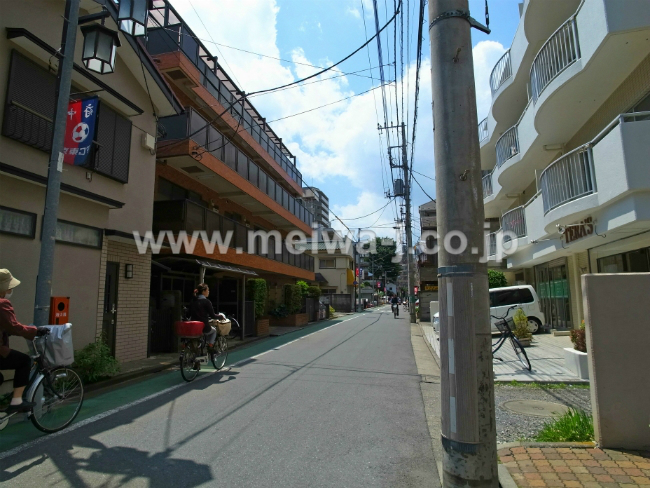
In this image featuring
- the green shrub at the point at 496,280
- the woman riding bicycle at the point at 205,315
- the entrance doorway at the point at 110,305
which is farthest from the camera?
the green shrub at the point at 496,280

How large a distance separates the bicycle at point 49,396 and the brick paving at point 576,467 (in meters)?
5.02

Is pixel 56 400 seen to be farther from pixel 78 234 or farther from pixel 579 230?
pixel 579 230

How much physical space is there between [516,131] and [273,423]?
45.1 ft

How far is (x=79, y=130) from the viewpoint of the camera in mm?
7832

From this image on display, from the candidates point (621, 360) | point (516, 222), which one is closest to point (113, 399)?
point (621, 360)

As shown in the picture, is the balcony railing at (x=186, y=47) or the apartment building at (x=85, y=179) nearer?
the apartment building at (x=85, y=179)

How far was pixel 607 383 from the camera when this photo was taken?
13.8ft

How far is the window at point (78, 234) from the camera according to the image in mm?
8297

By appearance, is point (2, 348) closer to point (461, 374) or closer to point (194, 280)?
point (461, 374)

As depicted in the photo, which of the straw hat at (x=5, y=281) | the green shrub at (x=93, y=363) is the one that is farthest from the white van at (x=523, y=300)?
the straw hat at (x=5, y=281)

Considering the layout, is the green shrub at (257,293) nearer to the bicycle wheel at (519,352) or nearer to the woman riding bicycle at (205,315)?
the woman riding bicycle at (205,315)

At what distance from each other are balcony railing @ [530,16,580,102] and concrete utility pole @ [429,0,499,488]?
7939 millimetres

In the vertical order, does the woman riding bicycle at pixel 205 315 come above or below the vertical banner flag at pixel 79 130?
below

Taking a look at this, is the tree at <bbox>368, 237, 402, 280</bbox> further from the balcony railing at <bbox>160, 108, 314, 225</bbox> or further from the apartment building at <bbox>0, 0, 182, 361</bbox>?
the apartment building at <bbox>0, 0, 182, 361</bbox>
